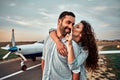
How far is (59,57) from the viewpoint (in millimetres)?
1541

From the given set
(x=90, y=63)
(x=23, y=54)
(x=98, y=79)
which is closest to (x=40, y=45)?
(x=23, y=54)

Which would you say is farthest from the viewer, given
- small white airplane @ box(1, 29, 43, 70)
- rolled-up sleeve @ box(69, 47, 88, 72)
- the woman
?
small white airplane @ box(1, 29, 43, 70)

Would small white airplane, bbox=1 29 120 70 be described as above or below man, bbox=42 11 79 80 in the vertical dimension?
below

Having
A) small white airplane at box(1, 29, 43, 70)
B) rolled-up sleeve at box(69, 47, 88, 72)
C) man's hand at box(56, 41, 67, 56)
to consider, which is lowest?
small white airplane at box(1, 29, 43, 70)

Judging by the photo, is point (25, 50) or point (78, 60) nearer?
point (78, 60)

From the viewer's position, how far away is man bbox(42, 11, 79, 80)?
1.56m

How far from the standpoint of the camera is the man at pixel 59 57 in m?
1.56

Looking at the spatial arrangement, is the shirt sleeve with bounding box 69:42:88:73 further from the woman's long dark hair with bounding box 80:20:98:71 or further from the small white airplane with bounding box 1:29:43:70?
the small white airplane with bounding box 1:29:43:70

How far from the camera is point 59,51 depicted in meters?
1.53

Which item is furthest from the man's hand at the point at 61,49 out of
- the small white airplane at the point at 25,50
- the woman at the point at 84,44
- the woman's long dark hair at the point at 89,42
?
the small white airplane at the point at 25,50

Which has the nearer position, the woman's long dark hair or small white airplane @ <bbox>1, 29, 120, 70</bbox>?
the woman's long dark hair

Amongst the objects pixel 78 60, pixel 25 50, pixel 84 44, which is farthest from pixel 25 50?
pixel 78 60

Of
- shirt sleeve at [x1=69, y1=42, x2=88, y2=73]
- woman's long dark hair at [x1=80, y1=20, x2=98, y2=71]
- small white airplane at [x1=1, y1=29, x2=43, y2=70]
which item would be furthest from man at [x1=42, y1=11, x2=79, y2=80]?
small white airplane at [x1=1, y1=29, x2=43, y2=70]

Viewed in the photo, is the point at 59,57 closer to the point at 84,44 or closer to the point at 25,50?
the point at 84,44
